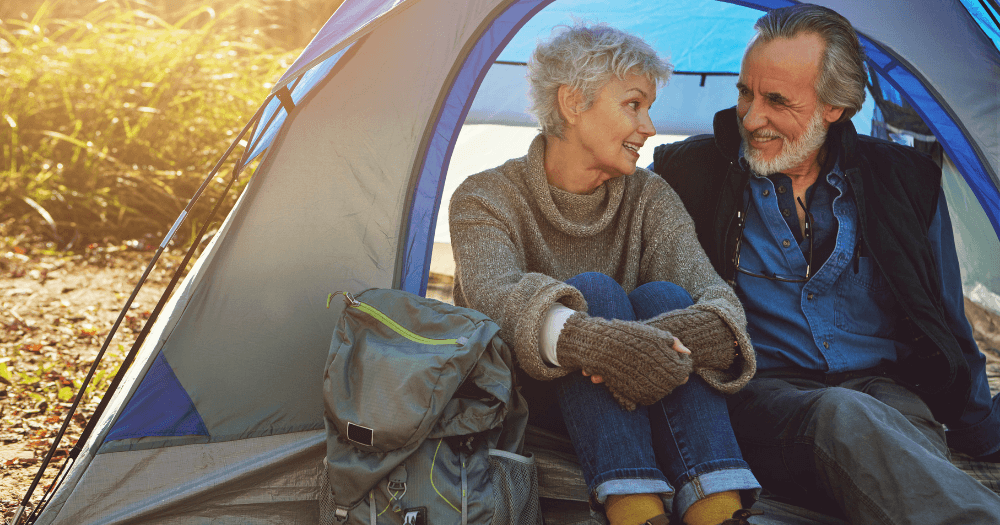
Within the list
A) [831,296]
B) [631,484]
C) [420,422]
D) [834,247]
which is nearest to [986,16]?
[834,247]

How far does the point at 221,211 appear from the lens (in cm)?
462

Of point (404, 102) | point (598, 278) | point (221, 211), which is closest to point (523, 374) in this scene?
point (598, 278)

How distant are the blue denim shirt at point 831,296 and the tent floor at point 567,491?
40 centimetres

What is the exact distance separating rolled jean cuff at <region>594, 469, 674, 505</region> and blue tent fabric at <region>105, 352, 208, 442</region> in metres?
1.09

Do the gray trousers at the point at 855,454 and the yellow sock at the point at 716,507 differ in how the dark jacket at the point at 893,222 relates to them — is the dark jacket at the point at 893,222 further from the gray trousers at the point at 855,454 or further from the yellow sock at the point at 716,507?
the yellow sock at the point at 716,507

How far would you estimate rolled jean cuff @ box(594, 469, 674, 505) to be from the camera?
158 cm

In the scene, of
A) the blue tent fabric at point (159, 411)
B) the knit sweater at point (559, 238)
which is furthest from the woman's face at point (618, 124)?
the blue tent fabric at point (159, 411)

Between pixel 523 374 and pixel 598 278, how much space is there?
1.23 ft

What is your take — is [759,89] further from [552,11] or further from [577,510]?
[577,510]

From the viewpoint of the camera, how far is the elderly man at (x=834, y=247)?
2.08 meters

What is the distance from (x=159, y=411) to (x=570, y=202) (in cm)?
127

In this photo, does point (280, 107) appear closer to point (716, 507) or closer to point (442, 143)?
point (442, 143)

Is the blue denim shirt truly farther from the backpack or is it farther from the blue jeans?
the backpack

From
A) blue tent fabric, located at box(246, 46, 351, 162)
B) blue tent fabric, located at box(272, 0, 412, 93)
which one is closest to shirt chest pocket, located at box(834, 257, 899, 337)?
blue tent fabric, located at box(272, 0, 412, 93)
